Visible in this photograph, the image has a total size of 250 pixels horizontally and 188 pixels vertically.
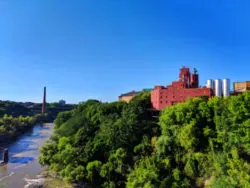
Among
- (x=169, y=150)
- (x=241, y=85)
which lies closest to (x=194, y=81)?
(x=241, y=85)

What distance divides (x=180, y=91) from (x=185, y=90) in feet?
2.54

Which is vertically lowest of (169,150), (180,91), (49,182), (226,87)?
(49,182)

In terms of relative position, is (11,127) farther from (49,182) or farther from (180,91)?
(180,91)

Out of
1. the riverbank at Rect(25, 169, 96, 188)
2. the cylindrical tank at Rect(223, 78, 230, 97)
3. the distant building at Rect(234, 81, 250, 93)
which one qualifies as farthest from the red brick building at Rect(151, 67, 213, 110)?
the riverbank at Rect(25, 169, 96, 188)

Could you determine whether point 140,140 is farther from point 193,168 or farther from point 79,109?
point 79,109

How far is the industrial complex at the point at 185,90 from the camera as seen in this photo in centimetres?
2917

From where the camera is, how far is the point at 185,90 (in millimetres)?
29797

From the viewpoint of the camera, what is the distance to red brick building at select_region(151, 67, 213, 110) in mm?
29062

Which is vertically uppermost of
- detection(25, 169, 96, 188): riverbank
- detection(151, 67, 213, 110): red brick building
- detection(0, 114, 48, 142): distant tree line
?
detection(151, 67, 213, 110): red brick building

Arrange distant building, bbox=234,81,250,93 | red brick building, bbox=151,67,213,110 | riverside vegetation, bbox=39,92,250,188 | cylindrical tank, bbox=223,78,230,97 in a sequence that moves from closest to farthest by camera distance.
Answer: riverside vegetation, bbox=39,92,250,188 → red brick building, bbox=151,67,213,110 → cylindrical tank, bbox=223,78,230,97 → distant building, bbox=234,81,250,93

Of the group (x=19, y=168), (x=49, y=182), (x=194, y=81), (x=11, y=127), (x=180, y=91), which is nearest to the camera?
(x=49, y=182)

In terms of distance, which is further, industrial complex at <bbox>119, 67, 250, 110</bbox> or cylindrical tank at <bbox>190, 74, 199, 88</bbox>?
cylindrical tank at <bbox>190, 74, 199, 88</bbox>

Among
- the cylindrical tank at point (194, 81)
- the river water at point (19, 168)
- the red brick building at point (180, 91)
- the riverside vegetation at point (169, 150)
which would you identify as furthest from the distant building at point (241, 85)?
the river water at point (19, 168)

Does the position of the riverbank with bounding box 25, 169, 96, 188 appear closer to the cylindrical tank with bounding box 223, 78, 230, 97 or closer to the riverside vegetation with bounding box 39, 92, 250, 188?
the riverside vegetation with bounding box 39, 92, 250, 188
